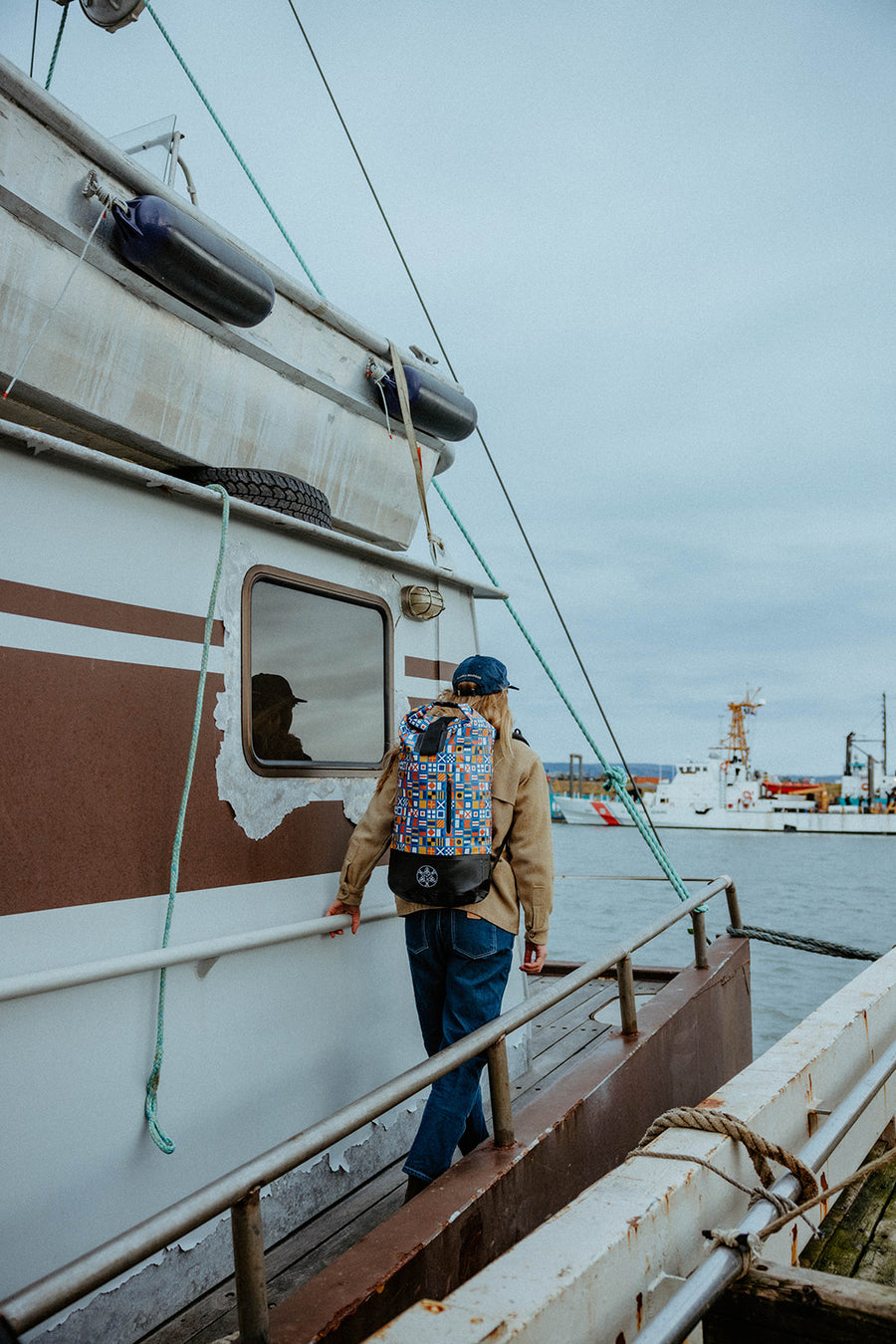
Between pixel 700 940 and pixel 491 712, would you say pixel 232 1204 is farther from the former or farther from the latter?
pixel 700 940

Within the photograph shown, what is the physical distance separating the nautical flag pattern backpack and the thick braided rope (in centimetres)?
85

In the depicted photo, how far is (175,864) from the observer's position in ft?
8.91

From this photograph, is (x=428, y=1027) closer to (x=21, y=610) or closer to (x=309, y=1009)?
(x=309, y=1009)

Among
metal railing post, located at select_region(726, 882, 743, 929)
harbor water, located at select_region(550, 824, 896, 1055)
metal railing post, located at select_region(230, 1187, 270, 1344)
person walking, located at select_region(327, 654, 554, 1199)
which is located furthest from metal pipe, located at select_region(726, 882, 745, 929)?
metal railing post, located at select_region(230, 1187, 270, 1344)

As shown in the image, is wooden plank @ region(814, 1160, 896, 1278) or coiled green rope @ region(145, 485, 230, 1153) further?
wooden plank @ region(814, 1160, 896, 1278)

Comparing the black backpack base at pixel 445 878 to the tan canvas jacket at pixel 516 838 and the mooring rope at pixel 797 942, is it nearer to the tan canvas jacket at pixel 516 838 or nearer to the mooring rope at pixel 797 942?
the tan canvas jacket at pixel 516 838

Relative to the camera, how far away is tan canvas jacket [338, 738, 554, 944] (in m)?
3.04

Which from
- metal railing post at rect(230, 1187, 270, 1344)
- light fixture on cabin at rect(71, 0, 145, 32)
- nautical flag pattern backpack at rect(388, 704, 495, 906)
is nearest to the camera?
metal railing post at rect(230, 1187, 270, 1344)

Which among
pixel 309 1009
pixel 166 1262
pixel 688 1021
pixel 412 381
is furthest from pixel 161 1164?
pixel 412 381

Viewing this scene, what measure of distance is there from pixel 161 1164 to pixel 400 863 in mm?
1081

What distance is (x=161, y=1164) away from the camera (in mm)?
2658

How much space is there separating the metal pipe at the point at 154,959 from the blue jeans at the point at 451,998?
362 mm

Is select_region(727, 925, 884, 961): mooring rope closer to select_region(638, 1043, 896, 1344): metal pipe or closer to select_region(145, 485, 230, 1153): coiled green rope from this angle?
select_region(638, 1043, 896, 1344): metal pipe

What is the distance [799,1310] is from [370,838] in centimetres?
174
